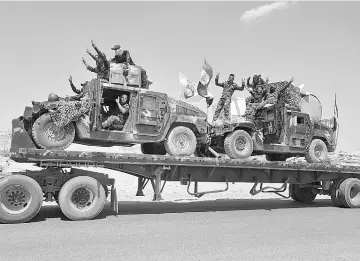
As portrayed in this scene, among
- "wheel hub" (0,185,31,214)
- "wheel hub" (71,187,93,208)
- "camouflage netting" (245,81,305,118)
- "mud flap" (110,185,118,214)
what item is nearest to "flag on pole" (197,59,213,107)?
"camouflage netting" (245,81,305,118)

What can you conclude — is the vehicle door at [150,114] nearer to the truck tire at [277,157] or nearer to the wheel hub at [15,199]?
the wheel hub at [15,199]

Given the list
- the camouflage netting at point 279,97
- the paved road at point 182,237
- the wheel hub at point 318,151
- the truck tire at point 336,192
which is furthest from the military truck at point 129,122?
the truck tire at point 336,192

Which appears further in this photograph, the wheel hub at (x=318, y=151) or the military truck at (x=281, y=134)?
the wheel hub at (x=318, y=151)

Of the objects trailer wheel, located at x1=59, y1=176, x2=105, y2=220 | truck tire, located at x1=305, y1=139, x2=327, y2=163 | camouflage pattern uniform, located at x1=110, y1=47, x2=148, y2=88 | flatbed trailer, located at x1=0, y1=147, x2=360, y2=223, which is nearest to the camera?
flatbed trailer, located at x1=0, y1=147, x2=360, y2=223

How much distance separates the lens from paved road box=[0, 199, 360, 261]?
5621 mm

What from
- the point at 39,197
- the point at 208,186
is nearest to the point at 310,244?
the point at 39,197

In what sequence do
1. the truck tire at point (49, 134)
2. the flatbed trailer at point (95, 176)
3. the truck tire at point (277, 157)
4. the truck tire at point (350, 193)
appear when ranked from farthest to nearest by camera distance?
the truck tire at point (277, 157), the truck tire at point (350, 193), the truck tire at point (49, 134), the flatbed trailer at point (95, 176)

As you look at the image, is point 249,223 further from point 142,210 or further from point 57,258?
point 57,258

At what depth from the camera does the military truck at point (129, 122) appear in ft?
28.7

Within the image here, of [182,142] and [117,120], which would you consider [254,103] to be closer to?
[182,142]

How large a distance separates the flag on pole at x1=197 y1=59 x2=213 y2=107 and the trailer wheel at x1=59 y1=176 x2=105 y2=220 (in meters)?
5.59

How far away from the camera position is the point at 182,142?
10.5m

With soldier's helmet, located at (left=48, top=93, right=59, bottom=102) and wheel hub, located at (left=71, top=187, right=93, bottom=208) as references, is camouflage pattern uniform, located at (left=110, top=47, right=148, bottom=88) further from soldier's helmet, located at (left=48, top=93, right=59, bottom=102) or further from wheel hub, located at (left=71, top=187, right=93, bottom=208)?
wheel hub, located at (left=71, top=187, right=93, bottom=208)

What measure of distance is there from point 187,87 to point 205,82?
67cm
